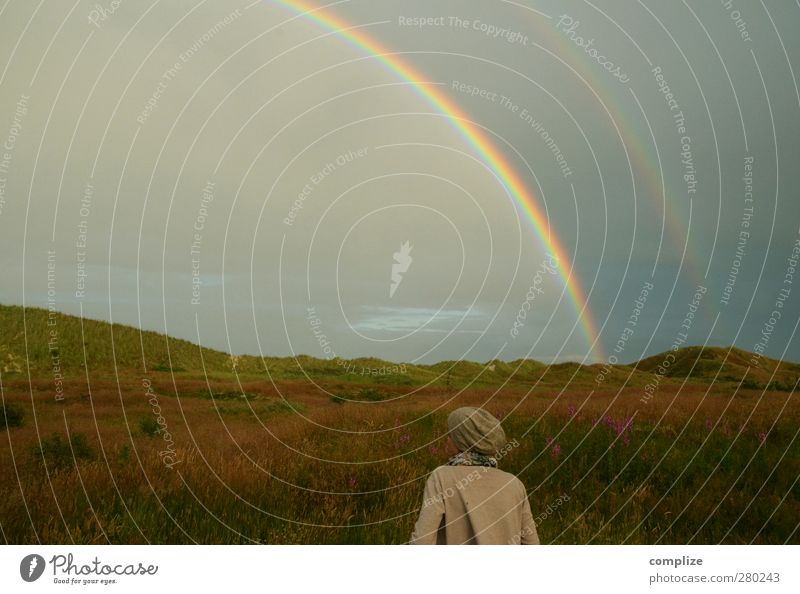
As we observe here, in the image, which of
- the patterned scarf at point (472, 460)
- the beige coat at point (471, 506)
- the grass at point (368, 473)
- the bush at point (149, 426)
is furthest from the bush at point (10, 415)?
the patterned scarf at point (472, 460)

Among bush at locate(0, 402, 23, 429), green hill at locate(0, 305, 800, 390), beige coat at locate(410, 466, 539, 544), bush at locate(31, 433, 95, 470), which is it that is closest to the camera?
beige coat at locate(410, 466, 539, 544)

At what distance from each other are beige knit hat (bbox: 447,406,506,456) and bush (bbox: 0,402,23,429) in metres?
9.07

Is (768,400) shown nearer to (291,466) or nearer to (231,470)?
(291,466)

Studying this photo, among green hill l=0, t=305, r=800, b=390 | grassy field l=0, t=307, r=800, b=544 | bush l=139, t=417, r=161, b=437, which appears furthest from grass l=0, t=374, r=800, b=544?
green hill l=0, t=305, r=800, b=390

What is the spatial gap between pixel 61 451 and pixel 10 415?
2605mm

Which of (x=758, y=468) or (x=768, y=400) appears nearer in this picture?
(x=758, y=468)

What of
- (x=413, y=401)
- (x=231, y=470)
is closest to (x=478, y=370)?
(x=413, y=401)

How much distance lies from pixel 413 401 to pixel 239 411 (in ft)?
12.3

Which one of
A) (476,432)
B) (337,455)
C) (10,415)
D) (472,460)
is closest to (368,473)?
(337,455)

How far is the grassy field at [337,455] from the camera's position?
26.2 ft

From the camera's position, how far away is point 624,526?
8.41m

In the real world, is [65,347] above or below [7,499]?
above

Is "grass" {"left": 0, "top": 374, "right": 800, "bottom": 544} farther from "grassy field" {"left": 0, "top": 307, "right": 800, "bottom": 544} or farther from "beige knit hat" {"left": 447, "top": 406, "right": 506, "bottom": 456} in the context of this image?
"beige knit hat" {"left": 447, "top": 406, "right": 506, "bottom": 456}

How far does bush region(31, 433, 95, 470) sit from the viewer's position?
9320 mm
